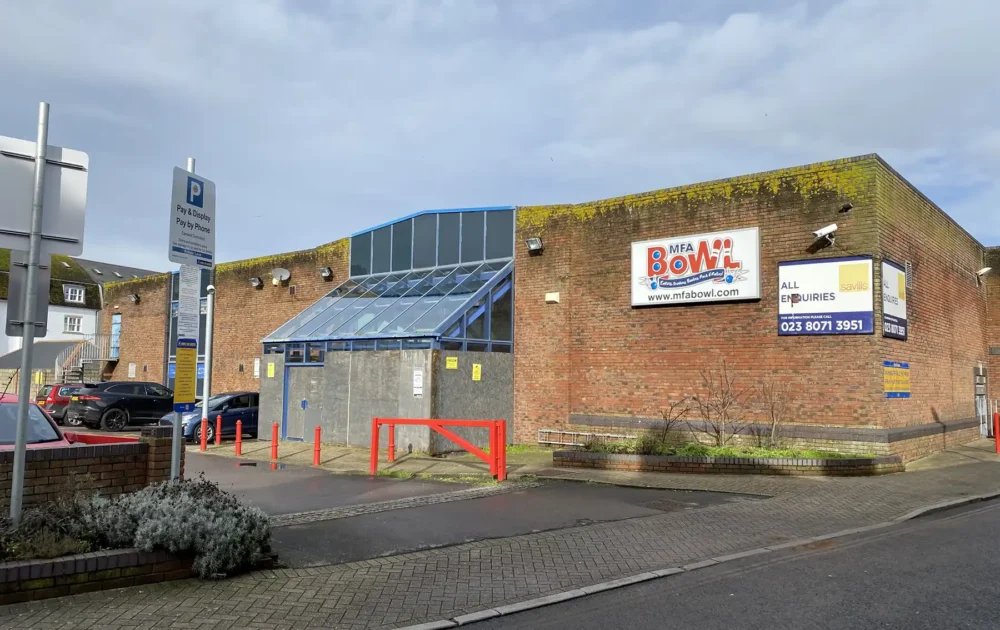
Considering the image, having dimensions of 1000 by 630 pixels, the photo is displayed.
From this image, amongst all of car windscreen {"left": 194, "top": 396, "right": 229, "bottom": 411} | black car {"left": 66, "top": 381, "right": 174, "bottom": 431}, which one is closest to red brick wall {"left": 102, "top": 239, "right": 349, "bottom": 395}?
black car {"left": 66, "top": 381, "right": 174, "bottom": 431}

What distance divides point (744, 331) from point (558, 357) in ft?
15.3

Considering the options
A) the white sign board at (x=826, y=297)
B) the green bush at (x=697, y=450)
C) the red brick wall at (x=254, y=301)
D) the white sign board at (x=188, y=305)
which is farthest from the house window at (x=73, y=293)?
the white sign board at (x=826, y=297)

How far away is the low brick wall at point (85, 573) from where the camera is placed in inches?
210

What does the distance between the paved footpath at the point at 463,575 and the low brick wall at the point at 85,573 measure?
83mm

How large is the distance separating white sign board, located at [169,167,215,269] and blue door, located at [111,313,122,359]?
28219 millimetres

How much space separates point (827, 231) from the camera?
14.6 metres

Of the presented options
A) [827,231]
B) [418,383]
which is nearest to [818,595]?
[827,231]

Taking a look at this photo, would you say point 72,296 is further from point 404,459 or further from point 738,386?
point 738,386

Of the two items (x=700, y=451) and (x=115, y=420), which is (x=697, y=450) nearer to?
(x=700, y=451)

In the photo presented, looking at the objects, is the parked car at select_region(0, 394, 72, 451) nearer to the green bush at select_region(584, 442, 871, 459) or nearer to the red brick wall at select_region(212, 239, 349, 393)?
the green bush at select_region(584, 442, 871, 459)

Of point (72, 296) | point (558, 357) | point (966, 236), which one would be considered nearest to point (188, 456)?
point (558, 357)

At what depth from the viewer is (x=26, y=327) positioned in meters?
6.08

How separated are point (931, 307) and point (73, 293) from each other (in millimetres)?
51973

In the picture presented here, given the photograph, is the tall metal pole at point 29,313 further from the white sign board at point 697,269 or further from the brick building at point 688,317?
the white sign board at point 697,269
